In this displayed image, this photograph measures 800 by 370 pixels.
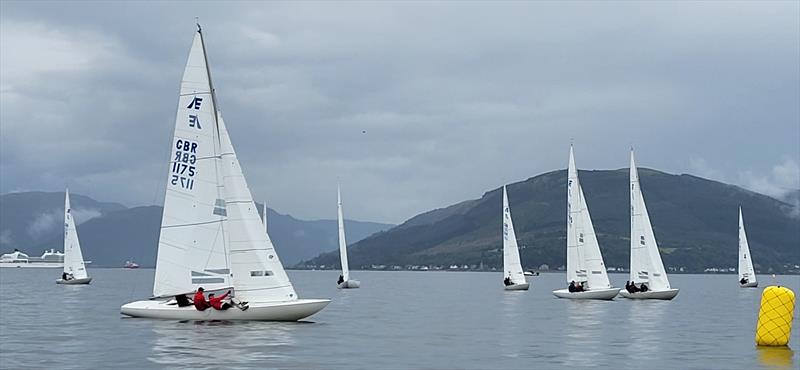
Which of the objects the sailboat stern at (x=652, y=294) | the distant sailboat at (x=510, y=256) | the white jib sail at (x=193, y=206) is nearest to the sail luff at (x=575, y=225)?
the sailboat stern at (x=652, y=294)

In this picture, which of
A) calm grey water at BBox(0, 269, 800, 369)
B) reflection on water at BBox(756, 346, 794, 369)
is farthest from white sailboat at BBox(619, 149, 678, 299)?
reflection on water at BBox(756, 346, 794, 369)

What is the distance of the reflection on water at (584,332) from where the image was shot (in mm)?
43344

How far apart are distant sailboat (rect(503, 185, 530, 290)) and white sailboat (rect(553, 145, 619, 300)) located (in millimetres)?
21820

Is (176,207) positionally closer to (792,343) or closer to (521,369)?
(521,369)

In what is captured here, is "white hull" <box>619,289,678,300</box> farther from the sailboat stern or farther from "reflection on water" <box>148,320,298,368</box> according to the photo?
"reflection on water" <box>148,320,298,368</box>

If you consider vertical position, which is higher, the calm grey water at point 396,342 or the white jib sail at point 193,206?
the white jib sail at point 193,206

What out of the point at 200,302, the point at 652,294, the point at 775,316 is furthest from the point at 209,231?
the point at 652,294

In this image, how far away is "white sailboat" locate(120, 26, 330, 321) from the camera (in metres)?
55.2

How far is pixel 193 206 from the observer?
5609 centimetres

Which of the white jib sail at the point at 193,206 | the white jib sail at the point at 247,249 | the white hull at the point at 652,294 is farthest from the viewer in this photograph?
the white hull at the point at 652,294

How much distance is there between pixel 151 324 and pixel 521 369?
25610 millimetres

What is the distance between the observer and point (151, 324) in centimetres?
5784

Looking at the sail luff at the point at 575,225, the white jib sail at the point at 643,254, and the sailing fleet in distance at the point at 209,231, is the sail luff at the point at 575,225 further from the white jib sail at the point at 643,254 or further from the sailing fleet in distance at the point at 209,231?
the sailing fleet in distance at the point at 209,231

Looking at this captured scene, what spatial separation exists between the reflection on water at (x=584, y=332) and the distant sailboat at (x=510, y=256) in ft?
101
